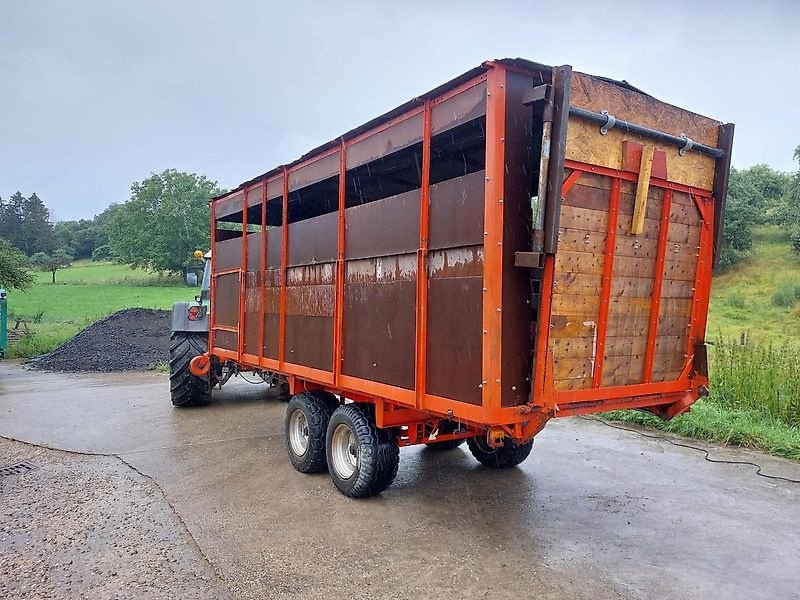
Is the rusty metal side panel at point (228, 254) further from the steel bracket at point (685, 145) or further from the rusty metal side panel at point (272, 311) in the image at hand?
the steel bracket at point (685, 145)

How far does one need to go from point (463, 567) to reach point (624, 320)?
1921mm

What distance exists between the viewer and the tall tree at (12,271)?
16122 millimetres

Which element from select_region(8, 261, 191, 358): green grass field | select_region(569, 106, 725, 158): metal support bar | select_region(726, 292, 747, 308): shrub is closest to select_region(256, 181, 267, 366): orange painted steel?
select_region(569, 106, 725, 158): metal support bar

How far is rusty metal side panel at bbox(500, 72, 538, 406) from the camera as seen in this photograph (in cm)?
336

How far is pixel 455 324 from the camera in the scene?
3.64 meters

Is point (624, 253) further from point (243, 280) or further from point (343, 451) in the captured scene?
point (243, 280)

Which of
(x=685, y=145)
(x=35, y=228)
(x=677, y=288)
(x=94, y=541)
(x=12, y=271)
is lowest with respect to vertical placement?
(x=94, y=541)

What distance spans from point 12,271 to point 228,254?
12.3 meters

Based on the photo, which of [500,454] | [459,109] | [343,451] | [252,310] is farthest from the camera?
[252,310]

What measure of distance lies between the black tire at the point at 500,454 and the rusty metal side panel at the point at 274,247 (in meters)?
2.70

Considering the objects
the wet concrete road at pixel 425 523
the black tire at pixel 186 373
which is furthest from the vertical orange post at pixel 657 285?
the black tire at pixel 186 373

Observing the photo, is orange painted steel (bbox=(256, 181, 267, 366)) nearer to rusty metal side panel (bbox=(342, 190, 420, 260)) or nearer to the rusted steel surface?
the rusted steel surface

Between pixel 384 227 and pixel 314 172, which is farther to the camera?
pixel 314 172

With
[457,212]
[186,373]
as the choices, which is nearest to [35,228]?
[186,373]
